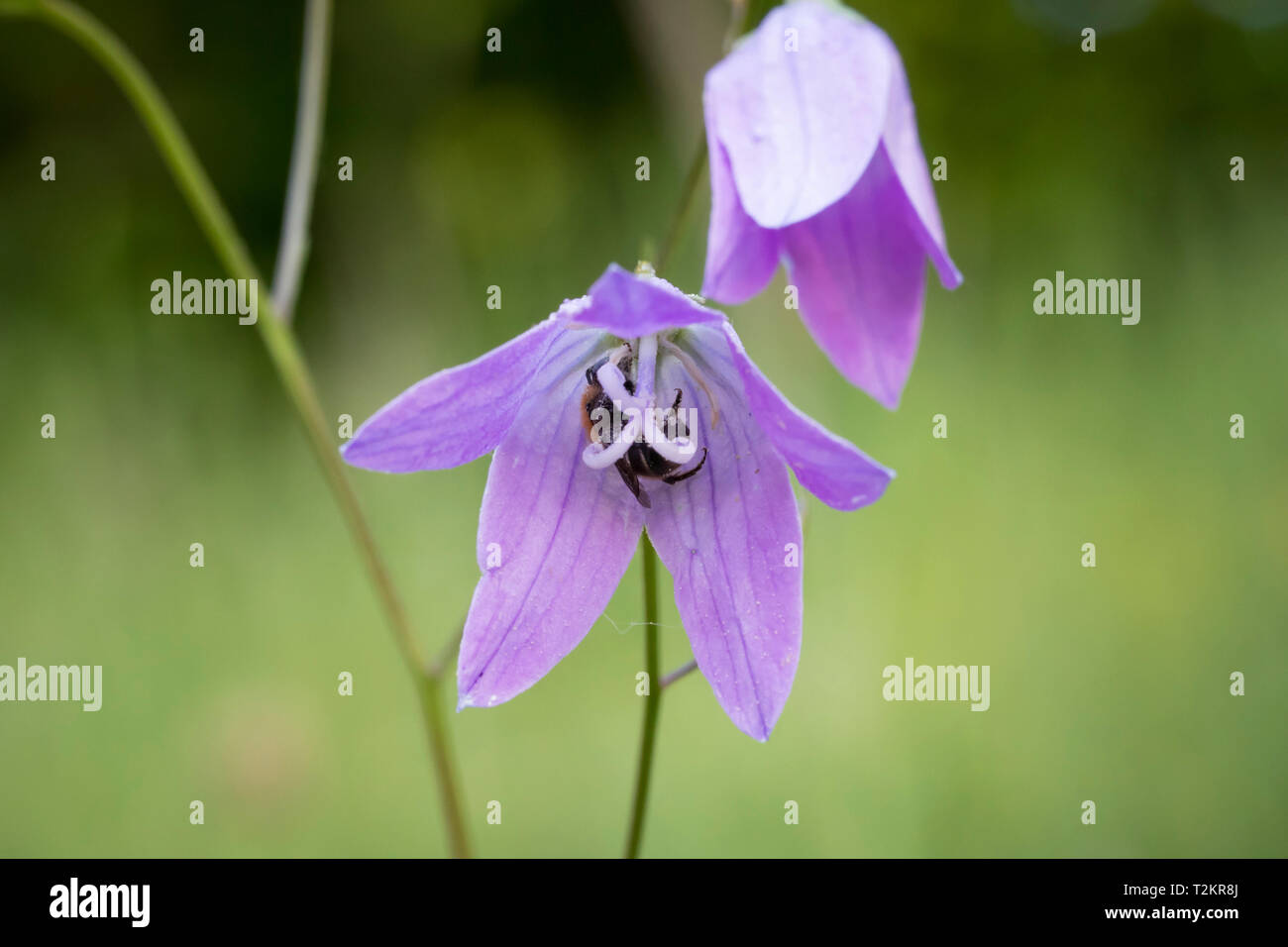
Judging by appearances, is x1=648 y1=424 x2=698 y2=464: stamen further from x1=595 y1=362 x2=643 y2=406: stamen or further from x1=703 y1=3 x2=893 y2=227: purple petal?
x1=703 y1=3 x2=893 y2=227: purple petal

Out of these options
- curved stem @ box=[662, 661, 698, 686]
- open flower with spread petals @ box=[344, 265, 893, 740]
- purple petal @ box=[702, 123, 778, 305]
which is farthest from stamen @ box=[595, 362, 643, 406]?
curved stem @ box=[662, 661, 698, 686]

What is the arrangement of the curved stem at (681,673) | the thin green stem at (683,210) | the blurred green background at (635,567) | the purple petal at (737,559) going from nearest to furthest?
the purple petal at (737,559)
the curved stem at (681,673)
the thin green stem at (683,210)
the blurred green background at (635,567)

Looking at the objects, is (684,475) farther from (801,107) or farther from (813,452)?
(801,107)

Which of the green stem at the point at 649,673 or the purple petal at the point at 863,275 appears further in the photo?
the purple petal at the point at 863,275

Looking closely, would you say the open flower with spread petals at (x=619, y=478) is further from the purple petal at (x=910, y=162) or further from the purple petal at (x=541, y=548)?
the purple petal at (x=910, y=162)

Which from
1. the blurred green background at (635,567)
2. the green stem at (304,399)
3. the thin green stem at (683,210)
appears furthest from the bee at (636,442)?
the green stem at (304,399)

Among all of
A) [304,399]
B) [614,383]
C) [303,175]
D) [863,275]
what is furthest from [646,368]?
[303,175]

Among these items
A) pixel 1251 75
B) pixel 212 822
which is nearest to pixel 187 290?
pixel 212 822
